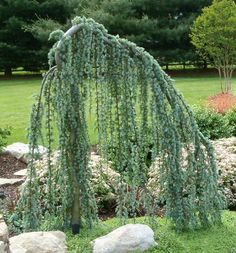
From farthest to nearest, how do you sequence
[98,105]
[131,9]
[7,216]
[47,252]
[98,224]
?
[131,9] < [7,216] < [98,224] < [98,105] < [47,252]

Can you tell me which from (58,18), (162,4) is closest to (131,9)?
(162,4)

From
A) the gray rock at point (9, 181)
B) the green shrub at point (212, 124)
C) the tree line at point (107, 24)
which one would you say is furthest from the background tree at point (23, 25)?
the gray rock at point (9, 181)

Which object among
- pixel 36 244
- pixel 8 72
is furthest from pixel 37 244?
pixel 8 72

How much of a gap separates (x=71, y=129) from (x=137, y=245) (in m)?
1.30

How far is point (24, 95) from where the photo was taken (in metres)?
21.8

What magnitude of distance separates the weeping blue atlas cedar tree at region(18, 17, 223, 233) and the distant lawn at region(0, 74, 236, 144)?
5.75 meters

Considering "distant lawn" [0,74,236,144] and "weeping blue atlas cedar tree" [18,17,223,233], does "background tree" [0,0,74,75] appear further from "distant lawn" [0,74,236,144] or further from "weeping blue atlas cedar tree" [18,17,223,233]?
"weeping blue atlas cedar tree" [18,17,223,233]

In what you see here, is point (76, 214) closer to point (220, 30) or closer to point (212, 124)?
point (212, 124)

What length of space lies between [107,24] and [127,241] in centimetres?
2445

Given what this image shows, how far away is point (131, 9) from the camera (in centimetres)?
2942

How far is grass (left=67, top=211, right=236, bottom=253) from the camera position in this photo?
5352 mm

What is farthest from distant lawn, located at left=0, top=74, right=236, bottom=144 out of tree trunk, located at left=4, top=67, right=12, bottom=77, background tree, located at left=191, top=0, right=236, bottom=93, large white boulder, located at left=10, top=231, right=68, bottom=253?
large white boulder, located at left=10, top=231, right=68, bottom=253

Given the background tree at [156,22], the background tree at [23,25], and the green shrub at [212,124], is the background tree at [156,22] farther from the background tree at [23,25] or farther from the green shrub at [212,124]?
the green shrub at [212,124]

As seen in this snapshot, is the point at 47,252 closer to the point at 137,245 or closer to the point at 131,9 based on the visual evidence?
the point at 137,245
